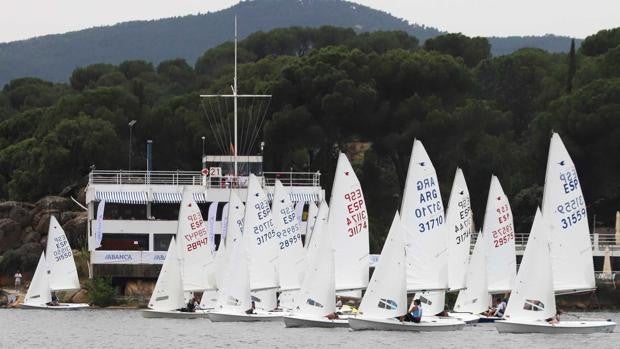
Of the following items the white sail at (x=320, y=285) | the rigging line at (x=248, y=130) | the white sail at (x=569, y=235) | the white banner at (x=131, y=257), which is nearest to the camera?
the white sail at (x=320, y=285)

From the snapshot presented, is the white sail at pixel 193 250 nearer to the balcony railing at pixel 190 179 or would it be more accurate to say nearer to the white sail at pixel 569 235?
the balcony railing at pixel 190 179

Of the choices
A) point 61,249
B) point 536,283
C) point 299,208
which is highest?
point 299,208

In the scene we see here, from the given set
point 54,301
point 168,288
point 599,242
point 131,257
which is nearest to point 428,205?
point 168,288

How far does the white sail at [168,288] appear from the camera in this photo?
73.6 meters

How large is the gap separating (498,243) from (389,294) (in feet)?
48.2

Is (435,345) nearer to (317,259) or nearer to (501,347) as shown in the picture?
(501,347)

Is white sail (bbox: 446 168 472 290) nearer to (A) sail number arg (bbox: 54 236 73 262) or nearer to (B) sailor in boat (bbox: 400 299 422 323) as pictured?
(B) sailor in boat (bbox: 400 299 422 323)

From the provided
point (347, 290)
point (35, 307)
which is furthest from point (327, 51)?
point (347, 290)

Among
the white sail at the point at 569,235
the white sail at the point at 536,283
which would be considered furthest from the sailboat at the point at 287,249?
the white sail at the point at 536,283

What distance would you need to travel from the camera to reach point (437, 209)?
6425cm

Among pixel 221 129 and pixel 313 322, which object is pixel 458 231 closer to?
pixel 313 322

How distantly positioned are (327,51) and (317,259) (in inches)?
1861

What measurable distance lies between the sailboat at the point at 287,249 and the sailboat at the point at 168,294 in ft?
13.6

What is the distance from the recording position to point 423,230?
208ft
